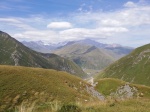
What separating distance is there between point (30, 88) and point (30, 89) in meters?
0.48

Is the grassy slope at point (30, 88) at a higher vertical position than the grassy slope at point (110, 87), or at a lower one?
higher

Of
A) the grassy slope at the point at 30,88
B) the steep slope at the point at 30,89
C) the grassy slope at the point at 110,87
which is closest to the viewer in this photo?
the steep slope at the point at 30,89

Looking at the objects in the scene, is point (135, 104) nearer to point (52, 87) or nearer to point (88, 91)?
point (52, 87)

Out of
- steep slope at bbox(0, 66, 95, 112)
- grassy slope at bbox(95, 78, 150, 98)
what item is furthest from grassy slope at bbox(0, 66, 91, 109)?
grassy slope at bbox(95, 78, 150, 98)

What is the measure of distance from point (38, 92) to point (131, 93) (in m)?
46.8

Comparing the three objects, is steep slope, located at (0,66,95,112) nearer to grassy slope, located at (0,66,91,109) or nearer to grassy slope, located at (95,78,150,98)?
grassy slope, located at (0,66,91,109)

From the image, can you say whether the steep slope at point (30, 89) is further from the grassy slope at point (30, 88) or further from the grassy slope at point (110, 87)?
the grassy slope at point (110, 87)

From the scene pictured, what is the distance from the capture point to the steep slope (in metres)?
47.2

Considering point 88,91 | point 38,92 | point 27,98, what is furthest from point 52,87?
point 88,91

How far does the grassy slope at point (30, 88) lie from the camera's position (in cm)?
4800

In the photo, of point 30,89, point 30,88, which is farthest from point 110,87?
point 30,89

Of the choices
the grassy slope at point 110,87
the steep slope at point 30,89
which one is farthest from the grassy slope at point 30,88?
the grassy slope at point 110,87

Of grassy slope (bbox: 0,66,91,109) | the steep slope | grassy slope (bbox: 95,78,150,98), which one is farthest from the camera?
grassy slope (bbox: 95,78,150,98)

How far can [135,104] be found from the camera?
21609 millimetres
